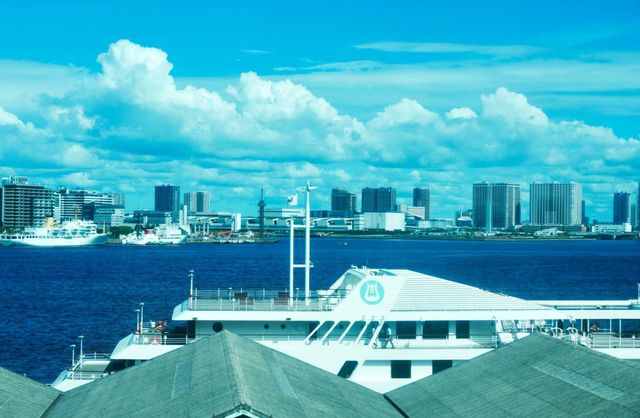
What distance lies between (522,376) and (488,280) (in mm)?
88265

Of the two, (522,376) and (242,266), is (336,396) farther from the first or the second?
(242,266)

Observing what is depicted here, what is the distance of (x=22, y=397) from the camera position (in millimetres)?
26656

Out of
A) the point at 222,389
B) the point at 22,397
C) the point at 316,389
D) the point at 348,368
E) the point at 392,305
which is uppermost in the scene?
the point at 392,305

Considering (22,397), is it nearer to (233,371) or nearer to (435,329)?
(233,371)

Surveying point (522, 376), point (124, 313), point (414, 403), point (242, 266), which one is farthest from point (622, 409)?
point (242, 266)

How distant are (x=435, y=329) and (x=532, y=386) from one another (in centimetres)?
948

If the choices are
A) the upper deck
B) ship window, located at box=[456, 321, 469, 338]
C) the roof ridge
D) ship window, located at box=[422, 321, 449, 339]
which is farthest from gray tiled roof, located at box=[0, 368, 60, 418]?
ship window, located at box=[456, 321, 469, 338]

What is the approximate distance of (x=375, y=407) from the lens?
26750mm

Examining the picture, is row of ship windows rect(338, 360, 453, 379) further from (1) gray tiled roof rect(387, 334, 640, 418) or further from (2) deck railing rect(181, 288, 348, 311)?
(1) gray tiled roof rect(387, 334, 640, 418)

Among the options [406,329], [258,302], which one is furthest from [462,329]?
[258,302]

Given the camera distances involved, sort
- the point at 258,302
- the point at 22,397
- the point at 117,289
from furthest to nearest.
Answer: the point at 117,289 → the point at 258,302 → the point at 22,397

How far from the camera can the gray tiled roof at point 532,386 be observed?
74.3ft

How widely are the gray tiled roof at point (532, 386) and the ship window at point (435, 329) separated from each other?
4883 millimetres

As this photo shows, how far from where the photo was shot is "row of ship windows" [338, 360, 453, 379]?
33.5m
